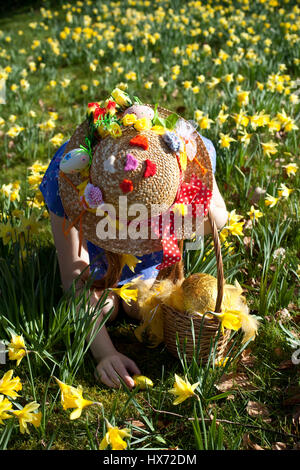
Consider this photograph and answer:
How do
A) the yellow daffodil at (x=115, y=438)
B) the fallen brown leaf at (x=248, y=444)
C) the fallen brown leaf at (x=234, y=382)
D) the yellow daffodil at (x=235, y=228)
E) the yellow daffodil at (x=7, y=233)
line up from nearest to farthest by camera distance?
1. the yellow daffodil at (x=115, y=438)
2. the fallen brown leaf at (x=248, y=444)
3. the fallen brown leaf at (x=234, y=382)
4. the yellow daffodil at (x=7, y=233)
5. the yellow daffodil at (x=235, y=228)

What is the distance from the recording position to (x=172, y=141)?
165 cm

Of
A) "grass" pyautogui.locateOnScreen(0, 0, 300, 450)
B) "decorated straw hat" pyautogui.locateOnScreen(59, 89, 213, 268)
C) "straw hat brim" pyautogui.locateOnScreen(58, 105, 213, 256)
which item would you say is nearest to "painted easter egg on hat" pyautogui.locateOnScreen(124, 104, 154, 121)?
"decorated straw hat" pyautogui.locateOnScreen(59, 89, 213, 268)

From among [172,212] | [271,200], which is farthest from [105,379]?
[271,200]

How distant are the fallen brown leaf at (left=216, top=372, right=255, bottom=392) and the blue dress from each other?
0.61 meters

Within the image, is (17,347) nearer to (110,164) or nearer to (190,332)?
(190,332)

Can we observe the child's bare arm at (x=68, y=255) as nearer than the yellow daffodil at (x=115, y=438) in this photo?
No

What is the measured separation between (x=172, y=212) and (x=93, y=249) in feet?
2.27

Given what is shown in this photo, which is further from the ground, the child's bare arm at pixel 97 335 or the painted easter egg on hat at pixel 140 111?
the painted easter egg on hat at pixel 140 111

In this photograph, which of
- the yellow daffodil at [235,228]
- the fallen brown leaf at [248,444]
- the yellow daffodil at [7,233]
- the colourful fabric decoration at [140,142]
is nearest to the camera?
the colourful fabric decoration at [140,142]

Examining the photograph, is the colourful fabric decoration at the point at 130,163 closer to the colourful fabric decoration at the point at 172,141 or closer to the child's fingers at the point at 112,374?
the colourful fabric decoration at the point at 172,141

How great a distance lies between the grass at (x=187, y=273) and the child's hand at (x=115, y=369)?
43 millimetres

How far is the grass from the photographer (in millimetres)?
1769

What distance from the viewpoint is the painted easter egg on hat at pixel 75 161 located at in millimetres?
1653

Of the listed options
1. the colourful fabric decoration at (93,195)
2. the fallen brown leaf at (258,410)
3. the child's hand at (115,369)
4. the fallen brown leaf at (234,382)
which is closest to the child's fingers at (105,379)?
the child's hand at (115,369)
